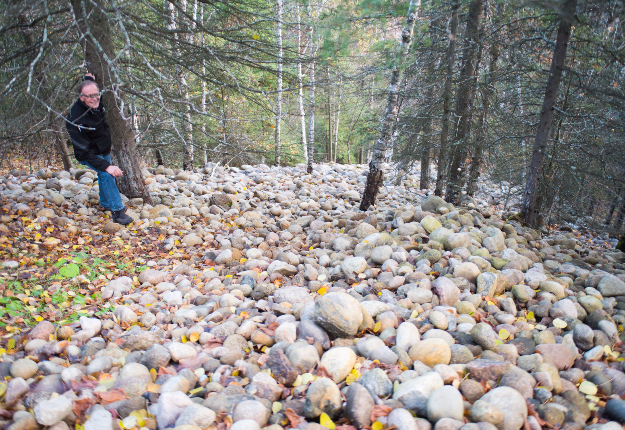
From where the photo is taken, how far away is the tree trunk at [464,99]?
586 cm

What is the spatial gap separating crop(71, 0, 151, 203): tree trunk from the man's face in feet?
0.46

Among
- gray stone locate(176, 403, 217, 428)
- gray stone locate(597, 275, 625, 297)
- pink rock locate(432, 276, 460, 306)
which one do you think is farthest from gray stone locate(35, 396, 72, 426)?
gray stone locate(597, 275, 625, 297)

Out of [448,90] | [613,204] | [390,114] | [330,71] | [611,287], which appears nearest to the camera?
[611,287]

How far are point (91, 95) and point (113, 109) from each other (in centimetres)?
78

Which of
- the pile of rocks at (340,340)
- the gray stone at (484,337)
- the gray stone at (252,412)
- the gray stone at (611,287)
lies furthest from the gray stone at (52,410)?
the gray stone at (611,287)

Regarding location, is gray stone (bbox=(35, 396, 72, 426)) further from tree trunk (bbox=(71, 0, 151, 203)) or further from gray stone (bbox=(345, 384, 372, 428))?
tree trunk (bbox=(71, 0, 151, 203))

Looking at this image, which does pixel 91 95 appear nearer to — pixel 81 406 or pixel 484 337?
pixel 81 406

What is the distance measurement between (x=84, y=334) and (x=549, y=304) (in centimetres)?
366

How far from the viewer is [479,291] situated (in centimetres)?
312

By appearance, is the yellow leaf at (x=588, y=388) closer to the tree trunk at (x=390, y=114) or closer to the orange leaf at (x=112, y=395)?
the orange leaf at (x=112, y=395)

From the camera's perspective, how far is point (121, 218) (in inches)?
185

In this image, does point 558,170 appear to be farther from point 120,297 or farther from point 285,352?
point 120,297

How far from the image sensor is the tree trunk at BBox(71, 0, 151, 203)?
167 inches

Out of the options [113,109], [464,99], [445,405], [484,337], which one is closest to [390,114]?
[464,99]
